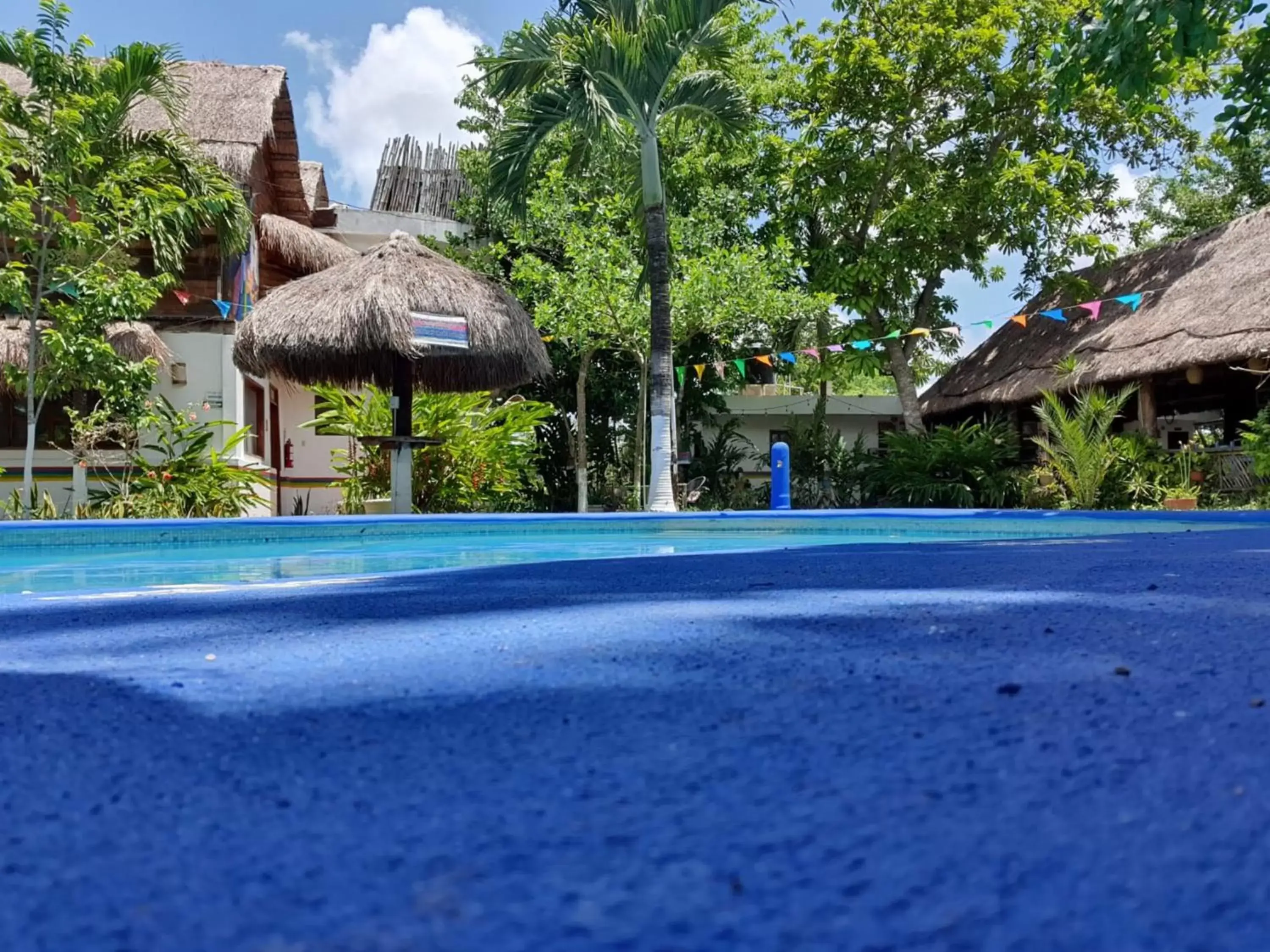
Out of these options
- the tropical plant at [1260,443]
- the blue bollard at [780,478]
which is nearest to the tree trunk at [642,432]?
the blue bollard at [780,478]

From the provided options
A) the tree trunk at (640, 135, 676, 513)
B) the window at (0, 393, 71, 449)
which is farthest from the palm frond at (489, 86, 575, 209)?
the window at (0, 393, 71, 449)

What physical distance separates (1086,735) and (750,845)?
0.53 meters

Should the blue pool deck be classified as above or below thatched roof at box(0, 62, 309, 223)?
below

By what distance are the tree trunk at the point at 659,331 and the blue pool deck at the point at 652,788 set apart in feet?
24.6

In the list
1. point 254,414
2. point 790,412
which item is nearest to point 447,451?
point 254,414

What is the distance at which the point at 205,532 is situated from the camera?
7.40 meters

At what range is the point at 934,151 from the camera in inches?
563

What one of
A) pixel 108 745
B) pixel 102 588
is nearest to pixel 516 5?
pixel 102 588

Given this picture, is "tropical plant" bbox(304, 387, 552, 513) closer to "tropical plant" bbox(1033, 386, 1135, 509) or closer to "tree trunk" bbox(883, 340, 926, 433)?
"tree trunk" bbox(883, 340, 926, 433)

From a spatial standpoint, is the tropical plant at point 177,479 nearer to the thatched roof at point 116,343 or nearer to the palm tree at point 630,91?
→ the thatched roof at point 116,343

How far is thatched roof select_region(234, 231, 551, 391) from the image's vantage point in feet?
29.5

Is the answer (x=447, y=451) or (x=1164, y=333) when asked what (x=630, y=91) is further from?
(x=1164, y=333)

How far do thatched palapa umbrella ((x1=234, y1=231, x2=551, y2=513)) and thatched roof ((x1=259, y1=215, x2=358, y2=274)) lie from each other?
3439 millimetres

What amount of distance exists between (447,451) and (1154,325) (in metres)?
9.77
